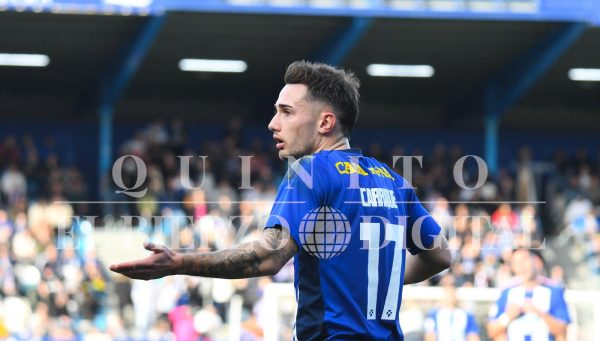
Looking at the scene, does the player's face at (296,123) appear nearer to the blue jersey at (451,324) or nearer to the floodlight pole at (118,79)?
the blue jersey at (451,324)

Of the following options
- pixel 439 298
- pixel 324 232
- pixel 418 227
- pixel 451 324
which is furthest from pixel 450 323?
pixel 324 232

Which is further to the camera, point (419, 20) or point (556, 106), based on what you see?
point (556, 106)

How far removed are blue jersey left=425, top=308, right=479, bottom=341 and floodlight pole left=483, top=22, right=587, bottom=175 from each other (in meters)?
8.80

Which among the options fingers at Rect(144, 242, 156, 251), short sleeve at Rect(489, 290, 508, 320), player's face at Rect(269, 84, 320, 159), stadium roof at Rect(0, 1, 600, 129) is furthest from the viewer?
stadium roof at Rect(0, 1, 600, 129)

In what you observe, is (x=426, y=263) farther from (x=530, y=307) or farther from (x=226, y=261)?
(x=530, y=307)

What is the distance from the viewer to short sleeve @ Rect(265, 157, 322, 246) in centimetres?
385

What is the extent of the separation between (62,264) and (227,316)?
258 centimetres

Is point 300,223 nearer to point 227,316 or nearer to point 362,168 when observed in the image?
point 362,168

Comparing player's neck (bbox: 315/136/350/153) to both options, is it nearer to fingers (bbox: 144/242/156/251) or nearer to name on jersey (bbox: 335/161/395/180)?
name on jersey (bbox: 335/161/395/180)

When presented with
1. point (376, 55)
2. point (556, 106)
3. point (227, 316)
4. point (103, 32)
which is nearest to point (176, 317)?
point (227, 316)

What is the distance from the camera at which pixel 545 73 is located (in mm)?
20797

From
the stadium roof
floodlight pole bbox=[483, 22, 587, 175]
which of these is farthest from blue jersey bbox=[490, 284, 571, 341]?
floodlight pole bbox=[483, 22, 587, 175]

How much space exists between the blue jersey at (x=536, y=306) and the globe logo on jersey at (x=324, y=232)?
20.3ft

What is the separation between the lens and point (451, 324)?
10844 mm
